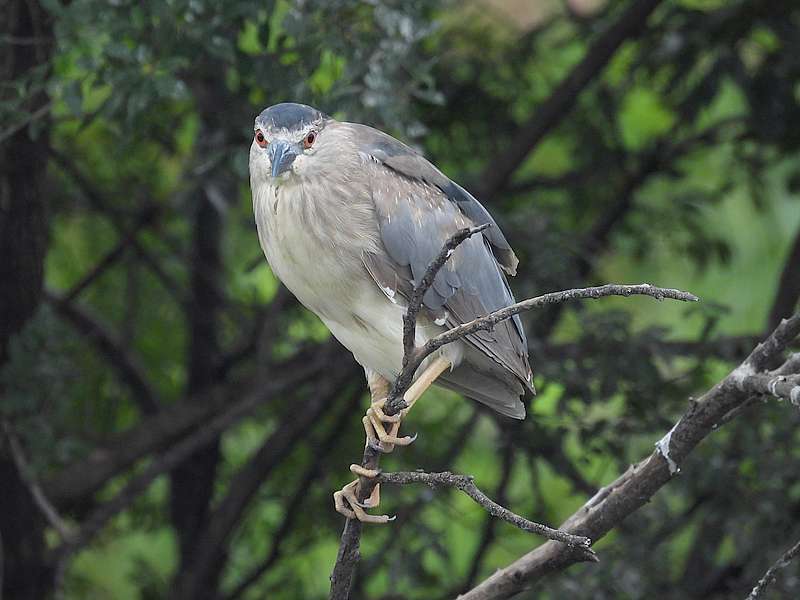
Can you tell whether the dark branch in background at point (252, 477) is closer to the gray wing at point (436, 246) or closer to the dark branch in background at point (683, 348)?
the dark branch in background at point (683, 348)

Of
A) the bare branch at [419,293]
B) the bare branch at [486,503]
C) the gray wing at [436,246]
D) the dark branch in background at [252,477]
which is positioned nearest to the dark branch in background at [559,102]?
the dark branch in background at [252,477]

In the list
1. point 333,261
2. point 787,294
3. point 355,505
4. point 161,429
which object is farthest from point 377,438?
point 787,294

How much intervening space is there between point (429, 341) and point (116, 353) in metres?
2.76

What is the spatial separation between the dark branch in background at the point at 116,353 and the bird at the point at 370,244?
190cm

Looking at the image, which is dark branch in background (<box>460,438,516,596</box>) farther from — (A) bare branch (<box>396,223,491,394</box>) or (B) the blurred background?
(A) bare branch (<box>396,223,491,394</box>)

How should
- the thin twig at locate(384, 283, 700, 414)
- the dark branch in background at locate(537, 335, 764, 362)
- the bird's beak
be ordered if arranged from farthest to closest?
the dark branch in background at locate(537, 335, 764, 362), the bird's beak, the thin twig at locate(384, 283, 700, 414)

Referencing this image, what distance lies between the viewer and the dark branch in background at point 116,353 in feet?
15.4

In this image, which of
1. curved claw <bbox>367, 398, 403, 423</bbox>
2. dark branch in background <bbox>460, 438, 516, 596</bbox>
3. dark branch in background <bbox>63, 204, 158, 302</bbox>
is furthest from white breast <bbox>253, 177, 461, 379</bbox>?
dark branch in background <bbox>63, 204, 158, 302</bbox>

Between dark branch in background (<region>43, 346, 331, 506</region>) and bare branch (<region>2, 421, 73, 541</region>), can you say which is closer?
bare branch (<region>2, 421, 73, 541</region>)

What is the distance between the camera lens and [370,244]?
2.84 meters

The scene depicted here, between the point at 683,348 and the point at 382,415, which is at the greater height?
the point at 382,415

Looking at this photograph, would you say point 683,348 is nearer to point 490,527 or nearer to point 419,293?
point 490,527

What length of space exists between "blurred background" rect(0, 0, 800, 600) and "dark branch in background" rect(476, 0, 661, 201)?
12mm

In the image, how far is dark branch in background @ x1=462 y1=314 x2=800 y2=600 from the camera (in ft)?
7.39
